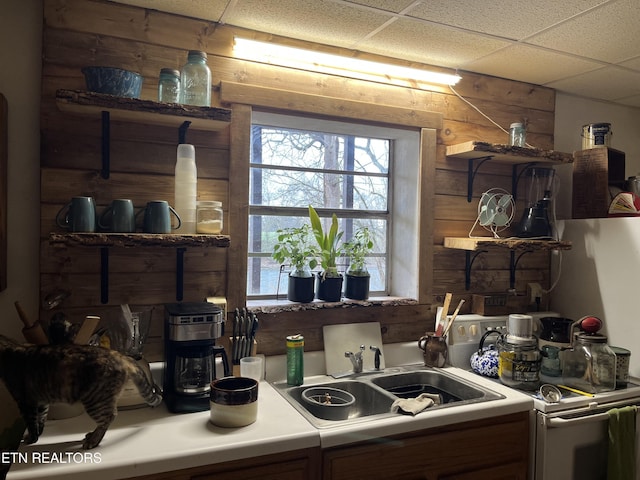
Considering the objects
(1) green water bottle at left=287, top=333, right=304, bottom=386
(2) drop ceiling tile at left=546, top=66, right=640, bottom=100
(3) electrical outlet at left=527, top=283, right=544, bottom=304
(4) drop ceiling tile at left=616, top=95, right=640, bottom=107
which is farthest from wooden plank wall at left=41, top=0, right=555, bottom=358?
(4) drop ceiling tile at left=616, top=95, right=640, bottom=107

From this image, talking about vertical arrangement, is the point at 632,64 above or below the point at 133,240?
above

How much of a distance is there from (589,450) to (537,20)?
175 cm

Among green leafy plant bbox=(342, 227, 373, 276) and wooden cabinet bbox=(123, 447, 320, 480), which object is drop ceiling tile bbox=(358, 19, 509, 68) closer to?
green leafy plant bbox=(342, 227, 373, 276)

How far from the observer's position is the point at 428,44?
210 cm

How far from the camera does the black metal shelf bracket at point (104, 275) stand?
1749 mm

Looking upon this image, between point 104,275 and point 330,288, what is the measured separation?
95 centimetres

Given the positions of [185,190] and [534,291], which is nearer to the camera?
[185,190]

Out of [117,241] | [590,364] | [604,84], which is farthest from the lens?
[604,84]

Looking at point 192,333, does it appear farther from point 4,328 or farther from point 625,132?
point 625,132

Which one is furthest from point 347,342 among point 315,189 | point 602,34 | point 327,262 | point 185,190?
point 602,34

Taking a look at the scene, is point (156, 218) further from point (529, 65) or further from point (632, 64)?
point (632, 64)

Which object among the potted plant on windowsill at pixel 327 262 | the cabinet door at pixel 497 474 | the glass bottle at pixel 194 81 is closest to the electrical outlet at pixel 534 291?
the cabinet door at pixel 497 474

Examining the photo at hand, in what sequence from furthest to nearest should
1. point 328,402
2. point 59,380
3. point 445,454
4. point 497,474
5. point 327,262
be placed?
1. point 327,262
2. point 328,402
3. point 497,474
4. point 445,454
5. point 59,380

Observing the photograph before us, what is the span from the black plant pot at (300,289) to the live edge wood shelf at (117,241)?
19.4 inches
